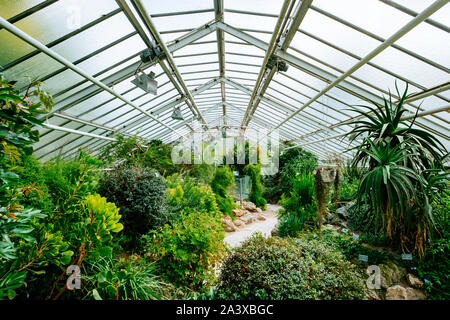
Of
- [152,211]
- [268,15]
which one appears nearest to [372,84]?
[268,15]

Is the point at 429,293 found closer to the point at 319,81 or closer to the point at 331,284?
the point at 331,284

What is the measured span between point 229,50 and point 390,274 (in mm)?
5131

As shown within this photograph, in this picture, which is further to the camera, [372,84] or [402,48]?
[372,84]

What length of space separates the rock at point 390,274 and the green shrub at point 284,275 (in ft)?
2.98

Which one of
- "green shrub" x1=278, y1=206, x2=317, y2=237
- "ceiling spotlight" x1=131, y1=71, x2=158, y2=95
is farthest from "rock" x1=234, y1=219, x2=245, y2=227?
"ceiling spotlight" x1=131, y1=71, x2=158, y2=95

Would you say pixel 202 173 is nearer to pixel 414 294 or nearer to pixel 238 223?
pixel 238 223

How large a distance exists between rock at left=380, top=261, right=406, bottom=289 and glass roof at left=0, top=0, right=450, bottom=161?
Answer: 2.23 m

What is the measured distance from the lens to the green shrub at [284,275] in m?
1.97

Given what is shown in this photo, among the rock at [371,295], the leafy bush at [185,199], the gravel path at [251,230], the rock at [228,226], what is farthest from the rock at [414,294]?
the rock at [228,226]

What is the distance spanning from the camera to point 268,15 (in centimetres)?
352

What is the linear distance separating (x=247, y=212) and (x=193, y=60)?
17.9 ft

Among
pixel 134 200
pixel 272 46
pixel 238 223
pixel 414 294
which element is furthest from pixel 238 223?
pixel 272 46

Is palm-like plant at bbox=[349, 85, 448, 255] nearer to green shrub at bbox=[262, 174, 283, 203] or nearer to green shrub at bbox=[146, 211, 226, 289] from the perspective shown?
green shrub at bbox=[146, 211, 226, 289]

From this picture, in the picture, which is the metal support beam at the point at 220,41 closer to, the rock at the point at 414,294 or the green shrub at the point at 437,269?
the green shrub at the point at 437,269
